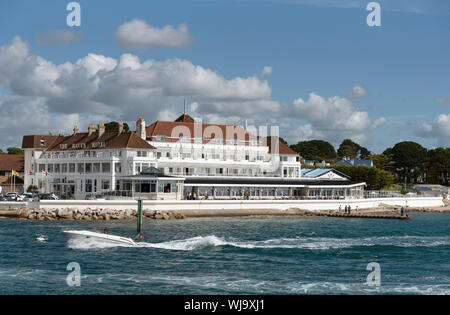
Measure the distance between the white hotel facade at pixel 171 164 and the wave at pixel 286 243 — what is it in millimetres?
34922

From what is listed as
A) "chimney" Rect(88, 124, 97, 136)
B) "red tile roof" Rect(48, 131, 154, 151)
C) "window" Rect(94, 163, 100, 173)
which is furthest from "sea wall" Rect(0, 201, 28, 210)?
"chimney" Rect(88, 124, 97, 136)

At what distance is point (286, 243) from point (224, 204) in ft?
115

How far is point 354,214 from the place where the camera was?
309 ft

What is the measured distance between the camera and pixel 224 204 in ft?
290

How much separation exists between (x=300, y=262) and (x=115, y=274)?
13739mm

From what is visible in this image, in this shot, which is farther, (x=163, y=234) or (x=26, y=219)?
(x=26, y=219)

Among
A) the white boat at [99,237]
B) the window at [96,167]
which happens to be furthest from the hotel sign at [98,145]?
the white boat at [99,237]

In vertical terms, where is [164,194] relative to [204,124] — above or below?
below

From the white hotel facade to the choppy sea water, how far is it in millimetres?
24749

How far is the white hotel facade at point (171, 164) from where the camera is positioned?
307 ft
